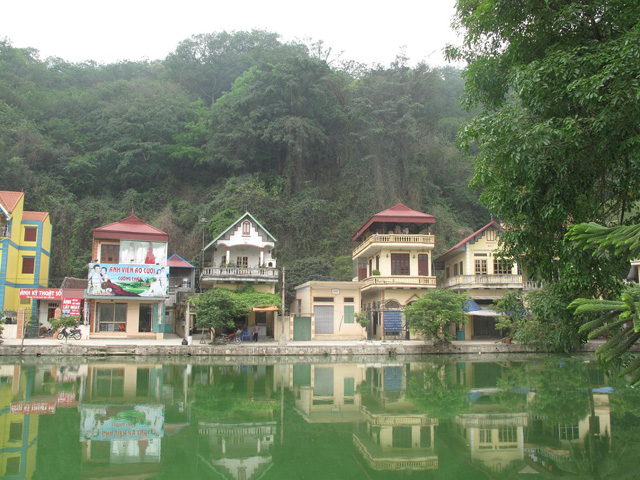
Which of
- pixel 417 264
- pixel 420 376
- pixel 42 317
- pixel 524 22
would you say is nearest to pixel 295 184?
pixel 417 264

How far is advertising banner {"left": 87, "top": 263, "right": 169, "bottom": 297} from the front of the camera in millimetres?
27797

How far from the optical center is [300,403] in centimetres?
1325

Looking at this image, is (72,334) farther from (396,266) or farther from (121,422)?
(396,266)

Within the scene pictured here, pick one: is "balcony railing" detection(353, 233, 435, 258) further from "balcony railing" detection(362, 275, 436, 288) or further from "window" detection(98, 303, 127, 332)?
"window" detection(98, 303, 127, 332)

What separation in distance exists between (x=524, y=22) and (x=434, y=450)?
26.2 feet

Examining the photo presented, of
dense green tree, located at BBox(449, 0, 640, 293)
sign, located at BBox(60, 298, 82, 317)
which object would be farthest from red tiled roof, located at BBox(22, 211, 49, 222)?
dense green tree, located at BBox(449, 0, 640, 293)

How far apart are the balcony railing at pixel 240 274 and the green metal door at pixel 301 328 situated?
108 inches

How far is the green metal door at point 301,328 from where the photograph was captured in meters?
29.4

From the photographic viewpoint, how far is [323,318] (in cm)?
3052

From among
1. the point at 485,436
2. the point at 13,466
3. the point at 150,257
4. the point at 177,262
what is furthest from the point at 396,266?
the point at 13,466

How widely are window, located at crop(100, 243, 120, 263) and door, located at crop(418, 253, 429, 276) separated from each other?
1723 centimetres

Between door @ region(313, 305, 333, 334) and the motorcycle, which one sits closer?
the motorcycle

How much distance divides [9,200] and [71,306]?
925cm

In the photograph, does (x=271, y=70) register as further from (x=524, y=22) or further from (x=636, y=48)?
(x=636, y=48)
